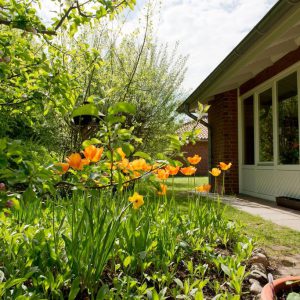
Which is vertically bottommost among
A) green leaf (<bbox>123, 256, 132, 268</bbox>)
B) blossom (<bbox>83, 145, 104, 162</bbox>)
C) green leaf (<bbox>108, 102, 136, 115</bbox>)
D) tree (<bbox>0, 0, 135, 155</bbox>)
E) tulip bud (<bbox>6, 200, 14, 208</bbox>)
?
green leaf (<bbox>123, 256, 132, 268</bbox>)

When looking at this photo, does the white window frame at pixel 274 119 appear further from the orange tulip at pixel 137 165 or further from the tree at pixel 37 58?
the orange tulip at pixel 137 165

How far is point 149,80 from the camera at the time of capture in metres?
9.45

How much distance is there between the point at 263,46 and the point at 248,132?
3.84m

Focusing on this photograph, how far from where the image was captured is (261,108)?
805cm

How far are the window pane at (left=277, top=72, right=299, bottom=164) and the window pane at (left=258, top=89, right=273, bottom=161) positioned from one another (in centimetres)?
48

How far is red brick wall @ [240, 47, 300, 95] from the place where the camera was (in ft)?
20.4

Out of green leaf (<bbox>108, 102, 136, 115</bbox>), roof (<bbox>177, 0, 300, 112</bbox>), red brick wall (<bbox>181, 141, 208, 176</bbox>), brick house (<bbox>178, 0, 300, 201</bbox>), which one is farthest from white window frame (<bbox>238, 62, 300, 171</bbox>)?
red brick wall (<bbox>181, 141, 208, 176</bbox>)

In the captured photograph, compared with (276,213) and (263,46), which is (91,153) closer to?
(263,46)

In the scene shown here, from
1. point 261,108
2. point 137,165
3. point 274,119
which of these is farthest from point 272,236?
point 261,108

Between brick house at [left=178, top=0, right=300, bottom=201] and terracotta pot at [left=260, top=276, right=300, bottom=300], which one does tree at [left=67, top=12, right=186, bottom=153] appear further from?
terracotta pot at [left=260, top=276, right=300, bottom=300]

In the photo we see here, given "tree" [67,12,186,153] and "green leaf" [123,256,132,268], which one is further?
"tree" [67,12,186,153]

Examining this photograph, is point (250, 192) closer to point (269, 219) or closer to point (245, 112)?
point (245, 112)

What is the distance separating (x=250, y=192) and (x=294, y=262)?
18.9 feet

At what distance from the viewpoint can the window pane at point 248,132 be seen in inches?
335
